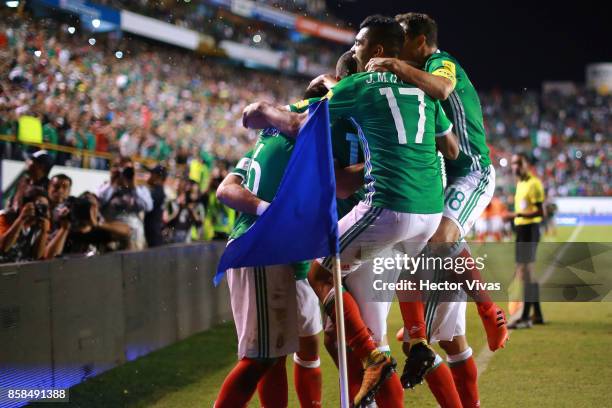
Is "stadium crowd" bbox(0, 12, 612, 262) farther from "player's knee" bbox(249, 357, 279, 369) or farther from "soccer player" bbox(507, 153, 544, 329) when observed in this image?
"soccer player" bbox(507, 153, 544, 329)

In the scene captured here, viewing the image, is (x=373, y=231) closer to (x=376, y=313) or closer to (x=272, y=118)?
(x=376, y=313)

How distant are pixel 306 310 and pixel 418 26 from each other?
1.66 metres

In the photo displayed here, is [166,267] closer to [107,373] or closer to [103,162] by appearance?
[107,373]

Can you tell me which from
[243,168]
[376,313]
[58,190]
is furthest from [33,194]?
[376,313]

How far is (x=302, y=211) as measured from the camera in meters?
3.60

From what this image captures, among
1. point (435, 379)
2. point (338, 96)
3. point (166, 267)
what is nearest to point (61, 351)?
point (166, 267)

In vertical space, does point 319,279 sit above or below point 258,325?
above

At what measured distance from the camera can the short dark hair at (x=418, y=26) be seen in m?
4.34

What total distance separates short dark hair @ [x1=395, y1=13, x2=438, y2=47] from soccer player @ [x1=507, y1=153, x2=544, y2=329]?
15.7 feet

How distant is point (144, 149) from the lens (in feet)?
53.6

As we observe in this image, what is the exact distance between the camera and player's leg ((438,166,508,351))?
4352 millimetres

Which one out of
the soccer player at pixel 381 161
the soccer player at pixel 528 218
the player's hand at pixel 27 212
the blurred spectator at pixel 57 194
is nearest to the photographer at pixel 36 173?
the blurred spectator at pixel 57 194

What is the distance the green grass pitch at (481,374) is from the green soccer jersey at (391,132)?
91.2 inches

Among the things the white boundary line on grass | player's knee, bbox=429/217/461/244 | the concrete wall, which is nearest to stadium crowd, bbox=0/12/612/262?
the concrete wall
